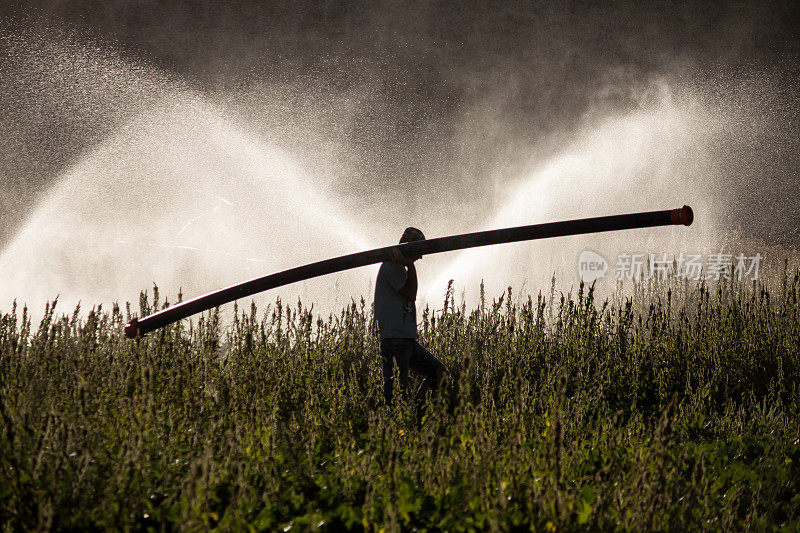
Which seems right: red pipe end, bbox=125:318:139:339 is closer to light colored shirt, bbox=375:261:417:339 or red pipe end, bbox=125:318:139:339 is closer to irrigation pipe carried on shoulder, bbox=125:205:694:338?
irrigation pipe carried on shoulder, bbox=125:205:694:338

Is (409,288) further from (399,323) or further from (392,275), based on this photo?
(399,323)

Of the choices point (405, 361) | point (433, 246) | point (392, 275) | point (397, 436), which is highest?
point (392, 275)

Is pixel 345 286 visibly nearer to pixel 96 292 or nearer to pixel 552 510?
pixel 96 292

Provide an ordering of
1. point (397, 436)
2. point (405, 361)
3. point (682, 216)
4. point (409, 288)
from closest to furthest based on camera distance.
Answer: point (682, 216) → point (397, 436) → point (405, 361) → point (409, 288)

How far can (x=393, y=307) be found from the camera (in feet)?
18.2

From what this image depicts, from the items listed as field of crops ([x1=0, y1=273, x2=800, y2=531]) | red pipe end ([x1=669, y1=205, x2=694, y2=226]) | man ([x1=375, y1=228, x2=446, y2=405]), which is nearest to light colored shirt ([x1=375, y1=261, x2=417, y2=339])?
man ([x1=375, y1=228, x2=446, y2=405])

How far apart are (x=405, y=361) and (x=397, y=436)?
171 centimetres

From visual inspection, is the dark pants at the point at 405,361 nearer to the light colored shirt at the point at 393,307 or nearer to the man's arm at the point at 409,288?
the light colored shirt at the point at 393,307

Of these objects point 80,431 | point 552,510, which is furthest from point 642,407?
point 80,431

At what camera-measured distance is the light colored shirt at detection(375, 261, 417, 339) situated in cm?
553

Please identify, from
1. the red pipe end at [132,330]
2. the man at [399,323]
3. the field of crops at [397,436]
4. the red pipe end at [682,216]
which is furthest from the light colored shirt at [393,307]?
the red pipe end at [682,216]

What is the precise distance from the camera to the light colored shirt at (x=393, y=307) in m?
5.53

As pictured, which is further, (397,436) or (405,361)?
(405,361)

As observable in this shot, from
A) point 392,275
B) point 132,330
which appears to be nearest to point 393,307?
point 392,275
